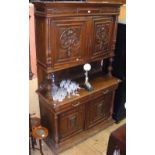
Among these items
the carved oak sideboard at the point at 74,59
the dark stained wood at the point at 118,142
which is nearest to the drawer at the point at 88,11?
the carved oak sideboard at the point at 74,59

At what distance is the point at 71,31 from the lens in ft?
6.07

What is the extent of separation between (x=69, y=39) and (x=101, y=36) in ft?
1.54

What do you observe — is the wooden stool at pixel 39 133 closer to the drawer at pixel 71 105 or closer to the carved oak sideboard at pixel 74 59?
the carved oak sideboard at pixel 74 59

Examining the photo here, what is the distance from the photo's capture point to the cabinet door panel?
207 centimetres

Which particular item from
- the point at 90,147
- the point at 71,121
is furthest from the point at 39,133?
the point at 90,147

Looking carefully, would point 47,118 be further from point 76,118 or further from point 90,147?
point 90,147

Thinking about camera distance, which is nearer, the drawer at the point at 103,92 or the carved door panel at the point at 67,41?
the carved door panel at the point at 67,41

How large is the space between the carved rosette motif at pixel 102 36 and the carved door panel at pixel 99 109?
0.60m

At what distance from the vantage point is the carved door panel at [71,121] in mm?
2081

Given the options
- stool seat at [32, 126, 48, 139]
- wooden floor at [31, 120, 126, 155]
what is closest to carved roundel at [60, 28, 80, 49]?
stool seat at [32, 126, 48, 139]

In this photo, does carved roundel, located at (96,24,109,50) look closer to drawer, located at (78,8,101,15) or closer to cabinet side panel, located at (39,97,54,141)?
drawer, located at (78,8,101,15)
